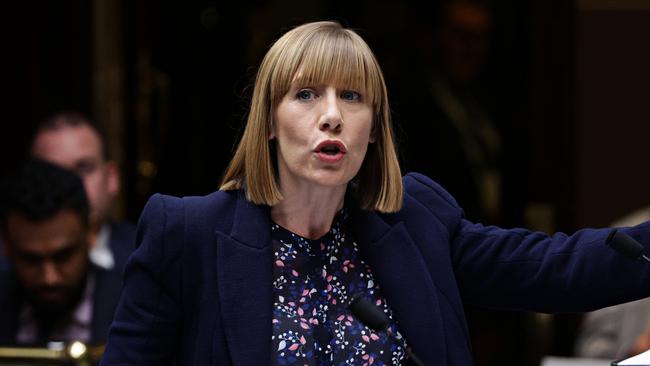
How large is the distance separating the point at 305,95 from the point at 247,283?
327mm

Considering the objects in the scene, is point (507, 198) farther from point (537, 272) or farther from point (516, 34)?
point (537, 272)

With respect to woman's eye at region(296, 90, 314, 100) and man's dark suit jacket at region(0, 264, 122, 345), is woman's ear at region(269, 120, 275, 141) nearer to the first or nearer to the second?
woman's eye at region(296, 90, 314, 100)

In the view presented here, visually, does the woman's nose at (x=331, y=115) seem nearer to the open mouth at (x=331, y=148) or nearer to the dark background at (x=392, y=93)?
the open mouth at (x=331, y=148)

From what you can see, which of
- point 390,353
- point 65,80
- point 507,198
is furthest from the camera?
point 507,198

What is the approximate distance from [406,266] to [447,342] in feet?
0.49

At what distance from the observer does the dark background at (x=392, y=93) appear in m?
5.69

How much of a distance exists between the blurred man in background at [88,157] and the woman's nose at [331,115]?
2.45 metres

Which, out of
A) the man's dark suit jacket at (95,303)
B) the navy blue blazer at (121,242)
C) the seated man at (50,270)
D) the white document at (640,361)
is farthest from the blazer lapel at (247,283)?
the navy blue blazer at (121,242)

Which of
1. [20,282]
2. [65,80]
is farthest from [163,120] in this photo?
[20,282]

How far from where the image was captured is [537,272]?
2.36m

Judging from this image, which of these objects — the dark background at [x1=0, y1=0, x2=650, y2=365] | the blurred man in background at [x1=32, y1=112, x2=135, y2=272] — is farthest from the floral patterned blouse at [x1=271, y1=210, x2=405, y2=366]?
the dark background at [x1=0, y1=0, x2=650, y2=365]

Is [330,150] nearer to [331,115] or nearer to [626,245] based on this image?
[331,115]

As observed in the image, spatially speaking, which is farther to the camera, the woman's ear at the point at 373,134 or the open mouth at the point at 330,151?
the woman's ear at the point at 373,134

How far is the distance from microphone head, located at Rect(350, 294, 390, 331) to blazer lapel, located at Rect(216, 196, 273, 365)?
169 mm
